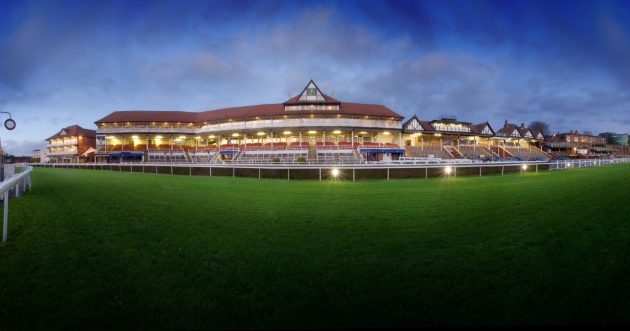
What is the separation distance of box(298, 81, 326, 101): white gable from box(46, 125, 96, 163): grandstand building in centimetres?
6019

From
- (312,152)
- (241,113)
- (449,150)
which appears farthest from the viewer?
(449,150)

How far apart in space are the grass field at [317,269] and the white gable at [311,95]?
159 ft

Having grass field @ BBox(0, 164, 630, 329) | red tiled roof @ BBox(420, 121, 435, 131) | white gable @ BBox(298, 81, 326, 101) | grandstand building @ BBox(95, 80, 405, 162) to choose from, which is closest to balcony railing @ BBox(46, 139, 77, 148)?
grandstand building @ BBox(95, 80, 405, 162)

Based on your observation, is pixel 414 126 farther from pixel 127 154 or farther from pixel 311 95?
pixel 127 154

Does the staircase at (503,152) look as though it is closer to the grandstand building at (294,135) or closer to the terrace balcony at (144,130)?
the grandstand building at (294,135)

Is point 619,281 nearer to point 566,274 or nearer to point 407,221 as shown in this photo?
point 566,274

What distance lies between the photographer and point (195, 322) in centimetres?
300

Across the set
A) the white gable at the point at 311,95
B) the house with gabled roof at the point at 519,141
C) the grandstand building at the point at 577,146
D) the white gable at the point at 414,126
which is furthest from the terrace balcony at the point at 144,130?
the grandstand building at the point at 577,146

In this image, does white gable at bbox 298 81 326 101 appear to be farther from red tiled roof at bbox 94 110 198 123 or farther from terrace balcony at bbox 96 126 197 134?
red tiled roof at bbox 94 110 198 123

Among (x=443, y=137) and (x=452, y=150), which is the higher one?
(x=443, y=137)

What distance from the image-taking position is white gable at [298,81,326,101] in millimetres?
54156

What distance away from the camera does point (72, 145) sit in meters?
76.4

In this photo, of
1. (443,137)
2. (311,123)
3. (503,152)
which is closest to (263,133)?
(311,123)

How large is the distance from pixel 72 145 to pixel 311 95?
70687mm
